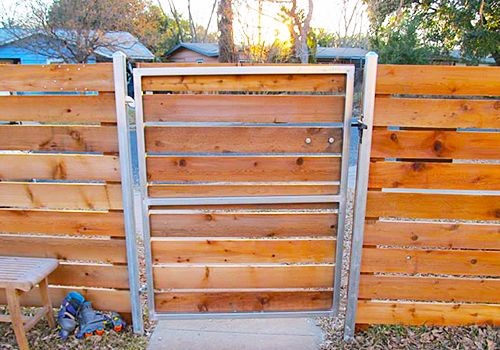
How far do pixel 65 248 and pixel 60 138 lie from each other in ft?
2.18

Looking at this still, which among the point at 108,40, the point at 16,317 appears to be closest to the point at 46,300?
the point at 16,317

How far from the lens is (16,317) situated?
2020 millimetres

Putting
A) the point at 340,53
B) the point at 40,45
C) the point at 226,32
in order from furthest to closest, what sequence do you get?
the point at 340,53 < the point at 40,45 < the point at 226,32

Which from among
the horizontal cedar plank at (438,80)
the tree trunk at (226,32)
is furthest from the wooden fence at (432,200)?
the tree trunk at (226,32)

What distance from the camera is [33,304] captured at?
2.36 metres

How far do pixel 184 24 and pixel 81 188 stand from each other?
26816 mm

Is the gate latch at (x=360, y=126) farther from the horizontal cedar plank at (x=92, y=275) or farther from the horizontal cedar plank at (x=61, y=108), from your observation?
the horizontal cedar plank at (x=92, y=275)

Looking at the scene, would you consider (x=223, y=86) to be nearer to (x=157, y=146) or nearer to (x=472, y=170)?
(x=157, y=146)

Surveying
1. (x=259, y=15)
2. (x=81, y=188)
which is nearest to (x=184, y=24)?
(x=259, y=15)

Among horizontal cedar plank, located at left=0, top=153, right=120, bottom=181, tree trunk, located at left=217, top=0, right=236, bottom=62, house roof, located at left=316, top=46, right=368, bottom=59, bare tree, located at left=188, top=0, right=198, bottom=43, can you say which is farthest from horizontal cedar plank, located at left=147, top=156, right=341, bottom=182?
bare tree, located at left=188, top=0, right=198, bottom=43

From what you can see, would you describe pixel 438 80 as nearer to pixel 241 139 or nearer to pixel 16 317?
pixel 241 139

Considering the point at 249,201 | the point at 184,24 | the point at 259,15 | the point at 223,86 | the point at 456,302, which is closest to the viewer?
the point at 223,86

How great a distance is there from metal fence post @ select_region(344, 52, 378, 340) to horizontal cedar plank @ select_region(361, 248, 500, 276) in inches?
2.6

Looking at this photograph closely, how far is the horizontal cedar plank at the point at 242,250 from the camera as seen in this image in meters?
2.18
